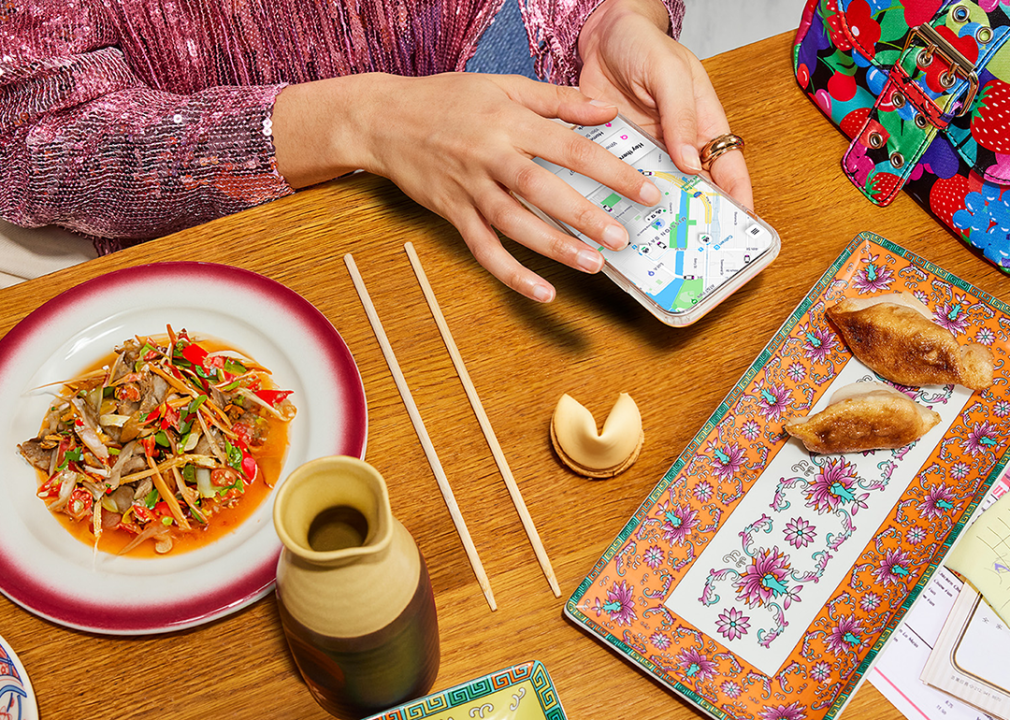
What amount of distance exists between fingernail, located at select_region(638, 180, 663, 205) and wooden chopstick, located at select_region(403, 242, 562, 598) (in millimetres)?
315

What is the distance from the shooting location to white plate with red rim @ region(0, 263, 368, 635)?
2.49 feet

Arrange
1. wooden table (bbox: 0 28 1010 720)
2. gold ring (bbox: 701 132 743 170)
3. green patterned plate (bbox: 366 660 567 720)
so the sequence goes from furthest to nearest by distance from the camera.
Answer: gold ring (bbox: 701 132 743 170)
wooden table (bbox: 0 28 1010 720)
green patterned plate (bbox: 366 660 567 720)

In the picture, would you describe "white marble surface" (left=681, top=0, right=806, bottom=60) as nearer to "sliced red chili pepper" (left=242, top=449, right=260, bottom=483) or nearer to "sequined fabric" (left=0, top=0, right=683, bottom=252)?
"sequined fabric" (left=0, top=0, right=683, bottom=252)

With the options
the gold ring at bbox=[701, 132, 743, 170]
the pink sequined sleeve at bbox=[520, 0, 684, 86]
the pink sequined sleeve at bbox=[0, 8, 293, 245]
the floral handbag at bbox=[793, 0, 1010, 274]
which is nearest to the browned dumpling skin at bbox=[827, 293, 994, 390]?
the floral handbag at bbox=[793, 0, 1010, 274]

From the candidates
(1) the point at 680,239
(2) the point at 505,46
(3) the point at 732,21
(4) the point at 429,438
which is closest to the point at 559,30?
(2) the point at 505,46

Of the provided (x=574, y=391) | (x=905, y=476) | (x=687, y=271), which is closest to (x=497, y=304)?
(x=574, y=391)

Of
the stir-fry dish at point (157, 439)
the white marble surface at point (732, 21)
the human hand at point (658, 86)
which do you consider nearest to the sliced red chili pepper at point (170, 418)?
the stir-fry dish at point (157, 439)

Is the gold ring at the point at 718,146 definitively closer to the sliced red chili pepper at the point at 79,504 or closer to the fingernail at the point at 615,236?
the fingernail at the point at 615,236

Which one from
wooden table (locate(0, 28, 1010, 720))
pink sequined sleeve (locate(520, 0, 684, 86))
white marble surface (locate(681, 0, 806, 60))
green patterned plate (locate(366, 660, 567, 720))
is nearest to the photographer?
green patterned plate (locate(366, 660, 567, 720))

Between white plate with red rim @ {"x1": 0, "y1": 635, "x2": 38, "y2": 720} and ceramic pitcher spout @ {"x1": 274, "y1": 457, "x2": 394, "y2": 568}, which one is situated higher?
ceramic pitcher spout @ {"x1": 274, "y1": 457, "x2": 394, "y2": 568}

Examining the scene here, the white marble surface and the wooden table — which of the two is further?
the white marble surface

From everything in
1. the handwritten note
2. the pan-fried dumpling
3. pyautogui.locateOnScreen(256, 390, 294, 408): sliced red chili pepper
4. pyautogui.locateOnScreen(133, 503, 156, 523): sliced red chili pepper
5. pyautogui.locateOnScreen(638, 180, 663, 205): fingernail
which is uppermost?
pyautogui.locateOnScreen(638, 180, 663, 205): fingernail

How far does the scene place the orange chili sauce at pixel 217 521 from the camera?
797 millimetres

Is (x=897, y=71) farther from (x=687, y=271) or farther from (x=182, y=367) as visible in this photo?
(x=182, y=367)
